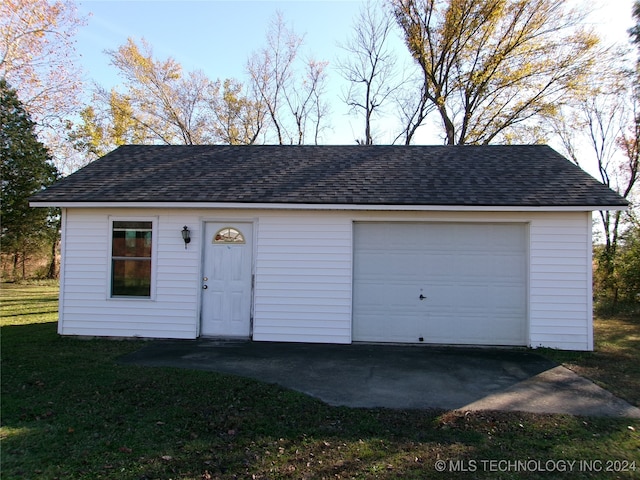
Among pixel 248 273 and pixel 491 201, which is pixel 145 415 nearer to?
pixel 248 273

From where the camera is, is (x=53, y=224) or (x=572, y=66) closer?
(x=572, y=66)

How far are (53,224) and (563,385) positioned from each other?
79.4ft

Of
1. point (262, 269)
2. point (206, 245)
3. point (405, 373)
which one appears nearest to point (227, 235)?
point (206, 245)

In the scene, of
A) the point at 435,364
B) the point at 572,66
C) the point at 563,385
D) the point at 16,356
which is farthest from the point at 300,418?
the point at 572,66

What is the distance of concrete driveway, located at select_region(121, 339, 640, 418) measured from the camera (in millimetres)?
5133

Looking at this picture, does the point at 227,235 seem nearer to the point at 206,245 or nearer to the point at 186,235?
the point at 206,245

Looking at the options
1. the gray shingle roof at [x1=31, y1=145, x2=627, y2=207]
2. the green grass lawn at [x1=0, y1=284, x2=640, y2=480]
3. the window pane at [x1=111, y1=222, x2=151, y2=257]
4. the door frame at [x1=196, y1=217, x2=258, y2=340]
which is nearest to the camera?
the green grass lawn at [x1=0, y1=284, x2=640, y2=480]

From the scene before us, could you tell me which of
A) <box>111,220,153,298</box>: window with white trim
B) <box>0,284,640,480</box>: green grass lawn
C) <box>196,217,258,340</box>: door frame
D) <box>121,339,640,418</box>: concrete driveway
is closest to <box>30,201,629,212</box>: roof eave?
<box>196,217,258,340</box>: door frame

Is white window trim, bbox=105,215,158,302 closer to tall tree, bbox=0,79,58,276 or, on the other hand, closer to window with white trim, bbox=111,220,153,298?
window with white trim, bbox=111,220,153,298

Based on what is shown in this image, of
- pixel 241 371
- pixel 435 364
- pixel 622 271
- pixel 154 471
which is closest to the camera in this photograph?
pixel 154 471

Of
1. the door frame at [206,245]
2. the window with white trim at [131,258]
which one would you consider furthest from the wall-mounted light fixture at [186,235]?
the window with white trim at [131,258]

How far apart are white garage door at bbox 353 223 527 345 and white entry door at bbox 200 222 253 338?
230 cm

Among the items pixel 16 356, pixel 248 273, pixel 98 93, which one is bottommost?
pixel 16 356

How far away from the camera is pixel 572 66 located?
19.2 m
